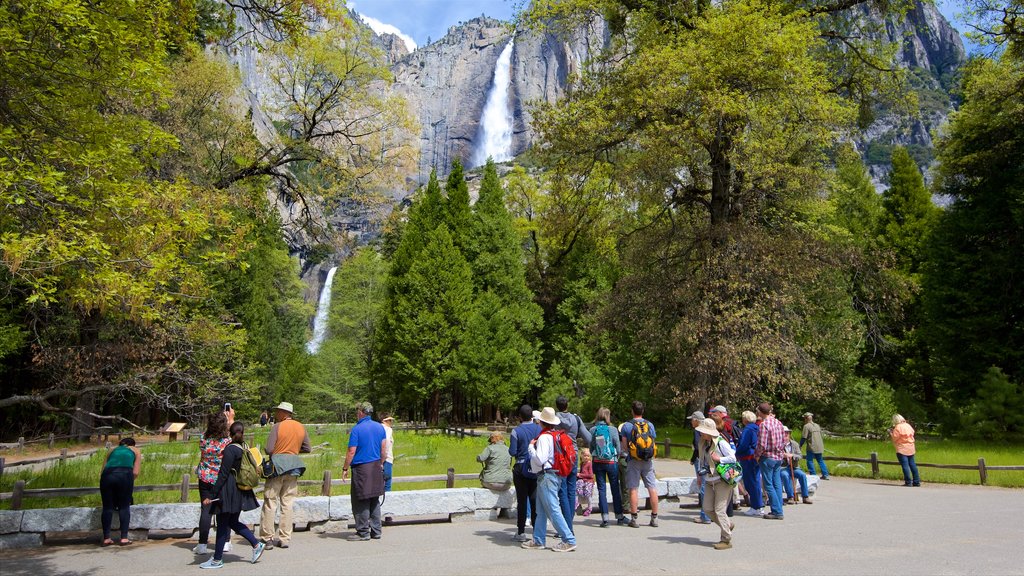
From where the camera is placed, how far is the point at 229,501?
24.2 feet

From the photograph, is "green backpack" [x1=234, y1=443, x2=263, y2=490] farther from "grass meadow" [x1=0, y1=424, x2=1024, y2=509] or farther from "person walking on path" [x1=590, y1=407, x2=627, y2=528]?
"person walking on path" [x1=590, y1=407, x2=627, y2=528]

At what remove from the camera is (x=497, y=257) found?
38.2 m

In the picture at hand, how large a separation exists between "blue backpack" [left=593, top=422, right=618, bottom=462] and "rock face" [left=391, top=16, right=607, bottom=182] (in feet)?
479

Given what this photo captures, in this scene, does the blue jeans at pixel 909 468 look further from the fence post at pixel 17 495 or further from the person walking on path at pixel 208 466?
the fence post at pixel 17 495

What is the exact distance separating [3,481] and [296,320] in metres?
42.2

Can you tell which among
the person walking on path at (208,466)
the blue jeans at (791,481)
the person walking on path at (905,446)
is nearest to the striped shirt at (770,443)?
the blue jeans at (791,481)

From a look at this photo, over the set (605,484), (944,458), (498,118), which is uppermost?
(498,118)

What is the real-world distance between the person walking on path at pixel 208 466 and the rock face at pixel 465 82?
147318 mm

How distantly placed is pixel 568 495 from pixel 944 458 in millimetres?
15199

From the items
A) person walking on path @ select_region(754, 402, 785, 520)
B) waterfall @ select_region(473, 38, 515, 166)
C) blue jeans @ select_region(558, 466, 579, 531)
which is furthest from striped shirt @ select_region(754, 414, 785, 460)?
waterfall @ select_region(473, 38, 515, 166)

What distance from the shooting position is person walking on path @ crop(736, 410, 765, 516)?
9938mm

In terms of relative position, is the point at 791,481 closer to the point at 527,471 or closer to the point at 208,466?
the point at 527,471

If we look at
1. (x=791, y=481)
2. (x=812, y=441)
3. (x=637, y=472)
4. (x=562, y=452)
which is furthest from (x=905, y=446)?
(x=562, y=452)

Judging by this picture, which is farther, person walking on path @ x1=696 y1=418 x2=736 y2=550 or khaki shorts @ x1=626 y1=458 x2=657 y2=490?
khaki shorts @ x1=626 y1=458 x2=657 y2=490
